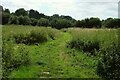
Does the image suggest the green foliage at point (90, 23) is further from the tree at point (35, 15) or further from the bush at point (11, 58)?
the bush at point (11, 58)

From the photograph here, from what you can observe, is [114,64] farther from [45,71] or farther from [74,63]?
[45,71]

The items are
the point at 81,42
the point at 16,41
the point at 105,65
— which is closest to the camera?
the point at 105,65

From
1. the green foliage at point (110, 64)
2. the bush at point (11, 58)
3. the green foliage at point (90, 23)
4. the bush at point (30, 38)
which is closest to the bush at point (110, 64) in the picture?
the green foliage at point (110, 64)

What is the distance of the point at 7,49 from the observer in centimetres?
469

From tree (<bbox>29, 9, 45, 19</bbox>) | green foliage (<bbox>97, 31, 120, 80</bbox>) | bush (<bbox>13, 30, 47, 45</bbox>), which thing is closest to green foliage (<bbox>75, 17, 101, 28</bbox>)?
tree (<bbox>29, 9, 45, 19</bbox>)

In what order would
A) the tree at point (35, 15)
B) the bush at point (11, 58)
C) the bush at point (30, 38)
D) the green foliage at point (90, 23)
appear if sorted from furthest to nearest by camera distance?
1. the tree at point (35, 15)
2. the green foliage at point (90, 23)
3. the bush at point (30, 38)
4. the bush at point (11, 58)

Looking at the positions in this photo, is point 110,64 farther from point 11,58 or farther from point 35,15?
point 35,15

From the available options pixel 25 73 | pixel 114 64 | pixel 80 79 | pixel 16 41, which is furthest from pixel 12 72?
pixel 16 41

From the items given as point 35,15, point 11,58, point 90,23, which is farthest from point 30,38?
point 35,15

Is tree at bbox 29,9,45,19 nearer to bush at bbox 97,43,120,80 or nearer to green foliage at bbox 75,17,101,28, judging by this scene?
green foliage at bbox 75,17,101,28

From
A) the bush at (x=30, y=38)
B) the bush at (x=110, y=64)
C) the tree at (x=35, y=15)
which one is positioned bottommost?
the bush at (x=110, y=64)

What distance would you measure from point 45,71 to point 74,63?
161 cm

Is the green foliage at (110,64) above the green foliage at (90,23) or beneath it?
beneath

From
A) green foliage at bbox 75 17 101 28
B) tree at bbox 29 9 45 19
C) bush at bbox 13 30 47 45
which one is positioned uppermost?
tree at bbox 29 9 45 19
